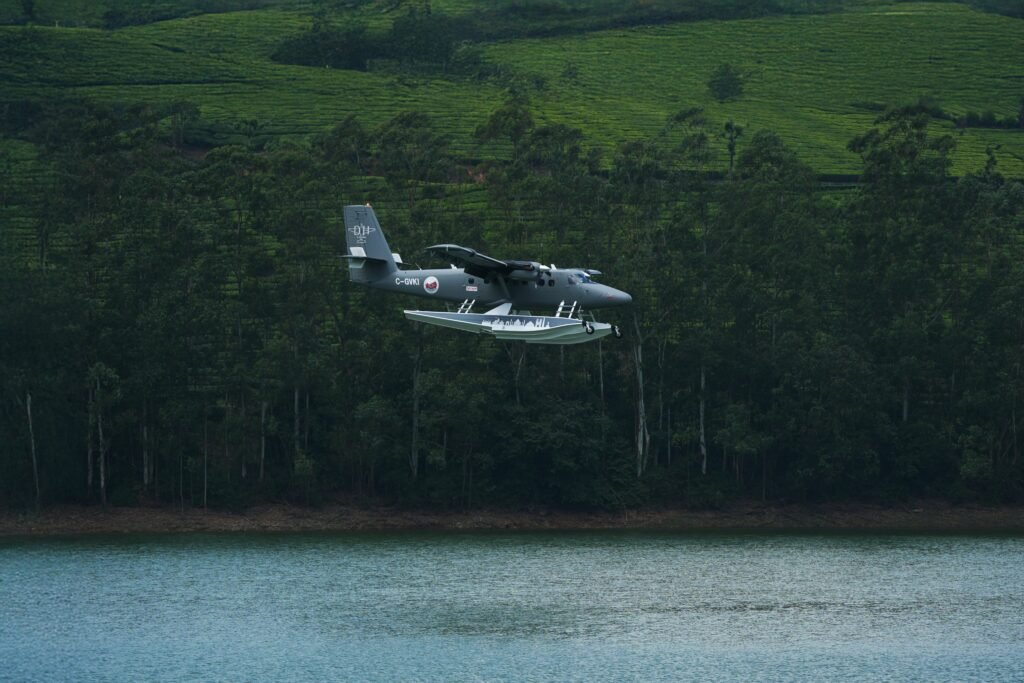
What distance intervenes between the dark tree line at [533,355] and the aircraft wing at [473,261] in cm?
3036

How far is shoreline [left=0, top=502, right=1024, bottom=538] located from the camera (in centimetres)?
8100

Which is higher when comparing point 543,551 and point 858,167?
point 858,167

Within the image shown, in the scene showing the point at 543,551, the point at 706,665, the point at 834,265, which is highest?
the point at 834,265

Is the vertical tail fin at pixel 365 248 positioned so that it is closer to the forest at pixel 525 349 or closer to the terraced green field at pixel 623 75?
the forest at pixel 525 349

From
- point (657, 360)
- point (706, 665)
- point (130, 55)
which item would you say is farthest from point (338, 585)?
point (130, 55)

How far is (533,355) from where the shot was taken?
87438mm

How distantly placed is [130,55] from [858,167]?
250 ft

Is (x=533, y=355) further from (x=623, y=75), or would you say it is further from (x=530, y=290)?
(x=623, y=75)

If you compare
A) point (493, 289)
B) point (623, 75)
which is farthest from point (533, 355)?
point (623, 75)

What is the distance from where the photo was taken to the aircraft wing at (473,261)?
49.3 m

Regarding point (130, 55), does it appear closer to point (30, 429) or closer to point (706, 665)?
point (30, 429)

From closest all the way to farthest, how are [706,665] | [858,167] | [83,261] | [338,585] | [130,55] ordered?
[706,665], [338,585], [83,261], [858,167], [130,55]

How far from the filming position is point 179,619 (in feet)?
180

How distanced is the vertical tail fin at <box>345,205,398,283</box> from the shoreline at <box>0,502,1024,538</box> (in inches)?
1181
